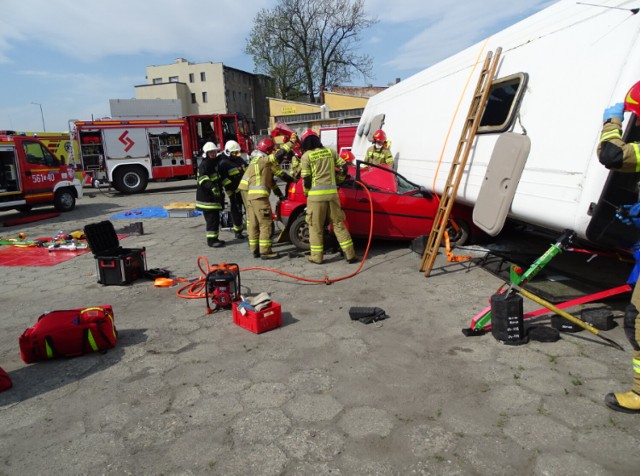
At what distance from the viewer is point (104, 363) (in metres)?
3.57

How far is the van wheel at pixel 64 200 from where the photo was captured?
12250 millimetres

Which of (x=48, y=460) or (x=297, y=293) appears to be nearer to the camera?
(x=48, y=460)

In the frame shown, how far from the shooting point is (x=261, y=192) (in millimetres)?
6305

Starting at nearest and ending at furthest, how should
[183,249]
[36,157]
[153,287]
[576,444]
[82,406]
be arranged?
[576,444] → [82,406] → [153,287] → [183,249] → [36,157]

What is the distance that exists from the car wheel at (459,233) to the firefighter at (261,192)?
8.99 ft

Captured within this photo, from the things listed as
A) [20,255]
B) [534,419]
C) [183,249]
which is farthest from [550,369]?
[20,255]

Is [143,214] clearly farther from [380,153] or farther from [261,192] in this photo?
[380,153]

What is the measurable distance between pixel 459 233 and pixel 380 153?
8.74ft

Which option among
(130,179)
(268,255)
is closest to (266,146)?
(268,255)

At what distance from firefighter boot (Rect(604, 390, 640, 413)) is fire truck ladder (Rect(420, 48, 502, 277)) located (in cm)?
278

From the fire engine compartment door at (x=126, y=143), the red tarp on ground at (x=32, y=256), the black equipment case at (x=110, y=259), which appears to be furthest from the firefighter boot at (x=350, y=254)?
the fire engine compartment door at (x=126, y=143)

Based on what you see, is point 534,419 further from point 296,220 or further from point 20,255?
point 20,255

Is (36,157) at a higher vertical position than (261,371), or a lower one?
higher

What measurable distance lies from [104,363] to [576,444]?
3.51 meters
